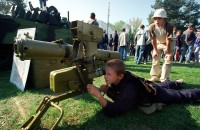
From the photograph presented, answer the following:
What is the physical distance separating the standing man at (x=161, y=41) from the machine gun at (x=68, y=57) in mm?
2513

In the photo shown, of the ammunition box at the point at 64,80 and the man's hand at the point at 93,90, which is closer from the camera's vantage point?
the ammunition box at the point at 64,80

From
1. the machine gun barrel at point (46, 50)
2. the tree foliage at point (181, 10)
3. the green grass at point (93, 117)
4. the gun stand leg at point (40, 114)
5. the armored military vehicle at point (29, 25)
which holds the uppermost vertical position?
the tree foliage at point (181, 10)

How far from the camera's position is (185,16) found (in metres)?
40.9

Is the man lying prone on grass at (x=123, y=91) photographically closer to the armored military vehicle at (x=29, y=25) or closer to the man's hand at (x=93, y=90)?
the man's hand at (x=93, y=90)

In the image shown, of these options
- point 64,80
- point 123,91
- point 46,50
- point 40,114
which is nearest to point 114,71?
point 123,91

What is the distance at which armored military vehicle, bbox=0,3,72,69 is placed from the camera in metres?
8.49

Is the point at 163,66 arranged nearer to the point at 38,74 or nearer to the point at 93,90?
the point at 38,74

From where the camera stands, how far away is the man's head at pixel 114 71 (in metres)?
3.41

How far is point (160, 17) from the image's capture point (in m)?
5.72

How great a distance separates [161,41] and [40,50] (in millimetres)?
3715

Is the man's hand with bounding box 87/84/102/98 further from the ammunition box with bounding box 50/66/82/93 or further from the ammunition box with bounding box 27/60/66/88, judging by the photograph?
the ammunition box with bounding box 27/60/66/88

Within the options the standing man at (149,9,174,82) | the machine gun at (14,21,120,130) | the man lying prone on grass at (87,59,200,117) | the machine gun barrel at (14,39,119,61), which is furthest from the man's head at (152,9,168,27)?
the machine gun barrel at (14,39,119,61)

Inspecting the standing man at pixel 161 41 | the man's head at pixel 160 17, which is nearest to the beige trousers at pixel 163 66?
the standing man at pixel 161 41

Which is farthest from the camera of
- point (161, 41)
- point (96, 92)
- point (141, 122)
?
point (161, 41)
